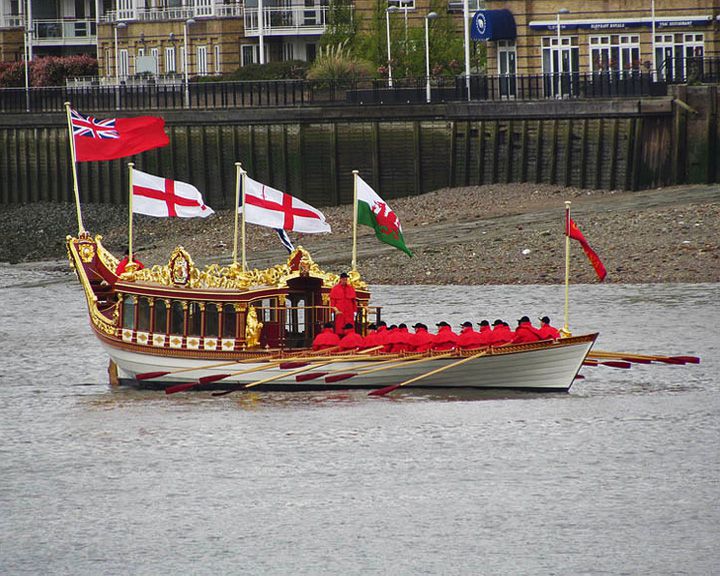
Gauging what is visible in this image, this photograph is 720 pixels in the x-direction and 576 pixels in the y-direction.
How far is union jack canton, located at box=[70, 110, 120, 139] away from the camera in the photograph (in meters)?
34.6

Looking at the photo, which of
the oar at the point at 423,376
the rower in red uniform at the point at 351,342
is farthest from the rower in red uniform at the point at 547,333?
the rower in red uniform at the point at 351,342

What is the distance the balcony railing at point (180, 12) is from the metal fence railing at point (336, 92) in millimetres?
9515

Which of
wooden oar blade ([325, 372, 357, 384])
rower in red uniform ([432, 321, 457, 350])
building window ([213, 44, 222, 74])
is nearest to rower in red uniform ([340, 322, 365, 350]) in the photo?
wooden oar blade ([325, 372, 357, 384])

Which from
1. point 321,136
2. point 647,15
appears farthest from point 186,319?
point 647,15

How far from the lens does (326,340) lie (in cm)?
3059

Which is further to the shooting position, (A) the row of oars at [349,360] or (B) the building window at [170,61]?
(B) the building window at [170,61]

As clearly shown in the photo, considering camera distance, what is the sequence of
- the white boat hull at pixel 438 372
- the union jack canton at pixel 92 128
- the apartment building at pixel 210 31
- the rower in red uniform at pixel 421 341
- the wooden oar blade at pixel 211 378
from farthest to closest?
the apartment building at pixel 210 31 → the union jack canton at pixel 92 128 → the wooden oar blade at pixel 211 378 → the rower in red uniform at pixel 421 341 → the white boat hull at pixel 438 372

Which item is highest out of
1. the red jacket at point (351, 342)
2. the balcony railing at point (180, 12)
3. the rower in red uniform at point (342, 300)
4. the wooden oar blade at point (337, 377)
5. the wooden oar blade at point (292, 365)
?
the balcony railing at point (180, 12)

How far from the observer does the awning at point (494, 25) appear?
62.7 meters

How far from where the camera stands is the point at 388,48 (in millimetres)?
69500

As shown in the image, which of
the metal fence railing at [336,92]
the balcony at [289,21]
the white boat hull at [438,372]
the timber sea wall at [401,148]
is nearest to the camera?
the white boat hull at [438,372]

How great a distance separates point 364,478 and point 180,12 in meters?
61.2

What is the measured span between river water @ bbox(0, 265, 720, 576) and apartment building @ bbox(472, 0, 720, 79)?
27024mm

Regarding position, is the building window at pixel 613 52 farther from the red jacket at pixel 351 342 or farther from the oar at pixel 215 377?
the oar at pixel 215 377
